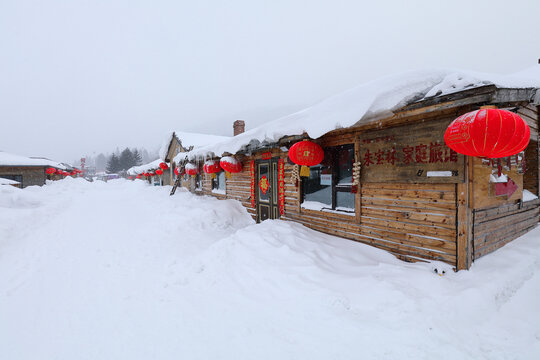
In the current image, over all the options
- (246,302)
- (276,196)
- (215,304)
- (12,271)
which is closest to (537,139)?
(276,196)

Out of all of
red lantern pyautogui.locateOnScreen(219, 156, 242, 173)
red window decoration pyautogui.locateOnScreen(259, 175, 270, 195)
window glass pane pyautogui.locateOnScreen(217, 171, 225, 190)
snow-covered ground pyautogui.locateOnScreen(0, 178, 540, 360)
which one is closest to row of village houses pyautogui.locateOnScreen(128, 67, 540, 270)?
snow-covered ground pyautogui.locateOnScreen(0, 178, 540, 360)

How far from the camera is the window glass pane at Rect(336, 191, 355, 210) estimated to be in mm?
6008

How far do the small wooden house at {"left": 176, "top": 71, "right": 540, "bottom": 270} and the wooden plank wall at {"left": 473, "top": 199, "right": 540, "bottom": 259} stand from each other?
0.02 meters

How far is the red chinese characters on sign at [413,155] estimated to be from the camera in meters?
4.16

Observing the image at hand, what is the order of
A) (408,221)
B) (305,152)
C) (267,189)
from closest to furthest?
(408,221) → (305,152) → (267,189)

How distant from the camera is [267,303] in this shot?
3.67 metres

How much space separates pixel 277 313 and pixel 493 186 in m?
4.66

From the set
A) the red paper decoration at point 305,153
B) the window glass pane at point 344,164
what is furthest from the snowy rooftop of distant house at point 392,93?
the window glass pane at point 344,164

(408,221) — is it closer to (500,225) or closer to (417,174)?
(417,174)

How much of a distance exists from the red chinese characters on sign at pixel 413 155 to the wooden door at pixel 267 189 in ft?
12.5

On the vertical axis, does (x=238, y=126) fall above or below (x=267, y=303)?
above

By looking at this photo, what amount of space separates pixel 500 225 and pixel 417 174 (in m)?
2.37

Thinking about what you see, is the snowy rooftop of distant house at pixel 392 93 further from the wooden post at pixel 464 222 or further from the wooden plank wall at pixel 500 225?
the wooden plank wall at pixel 500 225

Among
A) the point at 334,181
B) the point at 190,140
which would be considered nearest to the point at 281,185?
the point at 334,181
